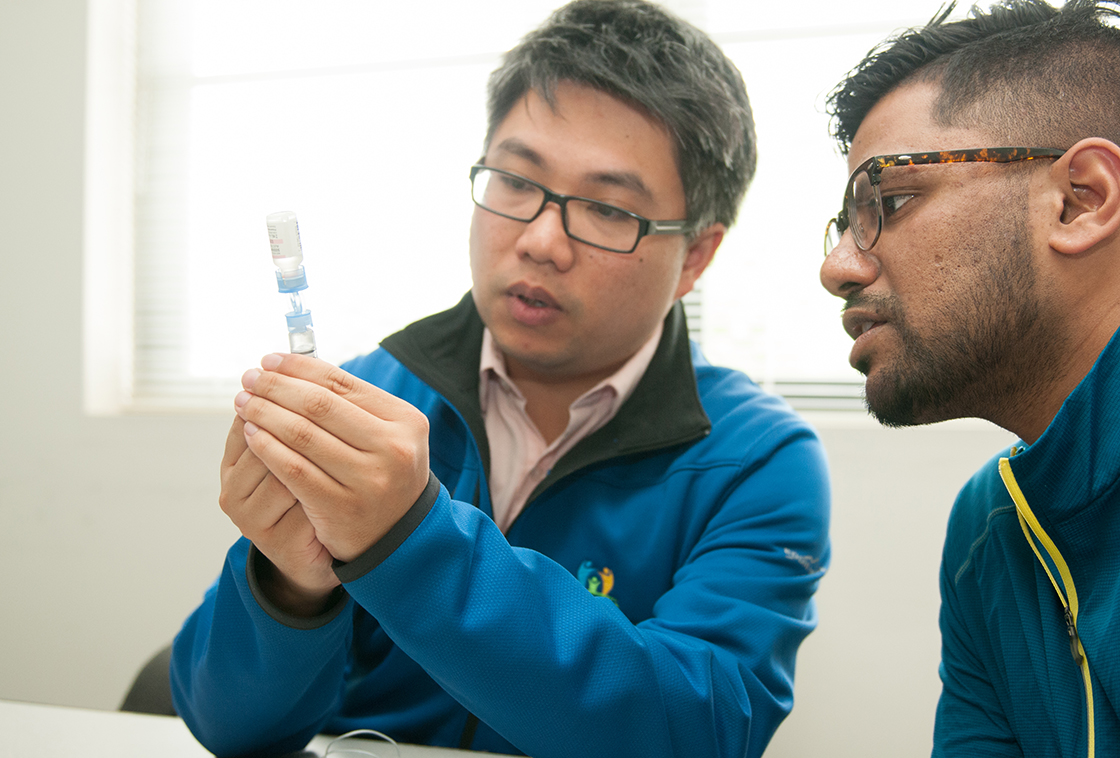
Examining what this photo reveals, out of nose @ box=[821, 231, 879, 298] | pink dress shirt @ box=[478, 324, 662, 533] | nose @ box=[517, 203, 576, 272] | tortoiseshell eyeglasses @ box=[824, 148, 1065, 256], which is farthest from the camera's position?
pink dress shirt @ box=[478, 324, 662, 533]

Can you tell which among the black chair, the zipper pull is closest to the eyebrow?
the zipper pull

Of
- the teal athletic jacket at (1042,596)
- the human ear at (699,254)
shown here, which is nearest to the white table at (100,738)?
the teal athletic jacket at (1042,596)

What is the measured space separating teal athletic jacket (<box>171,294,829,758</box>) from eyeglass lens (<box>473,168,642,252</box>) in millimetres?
238

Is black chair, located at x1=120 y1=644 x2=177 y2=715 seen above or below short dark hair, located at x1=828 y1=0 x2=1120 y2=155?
below

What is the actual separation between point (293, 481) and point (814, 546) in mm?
779

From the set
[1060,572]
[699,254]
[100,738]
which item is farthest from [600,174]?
[100,738]

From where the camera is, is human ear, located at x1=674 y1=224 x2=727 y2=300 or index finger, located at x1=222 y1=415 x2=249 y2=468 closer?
index finger, located at x1=222 y1=415 x2=249 y2=468

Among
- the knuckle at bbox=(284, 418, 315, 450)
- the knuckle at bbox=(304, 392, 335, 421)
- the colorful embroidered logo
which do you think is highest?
the knuckle at bbox=(304, 392, 335, 421)

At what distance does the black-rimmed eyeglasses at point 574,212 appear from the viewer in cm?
114

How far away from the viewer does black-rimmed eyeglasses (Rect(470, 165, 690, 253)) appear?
3.75 ft

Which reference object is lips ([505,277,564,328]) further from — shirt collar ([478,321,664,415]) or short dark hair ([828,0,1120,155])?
short dark hair ([828,0,1120,155])

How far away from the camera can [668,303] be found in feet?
4.23

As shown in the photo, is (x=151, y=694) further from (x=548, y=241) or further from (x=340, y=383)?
(x=548, y=241)

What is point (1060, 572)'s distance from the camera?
811 millimetres
